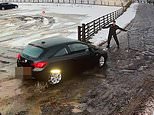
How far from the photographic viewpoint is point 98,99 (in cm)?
1105

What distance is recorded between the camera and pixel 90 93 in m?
11.6

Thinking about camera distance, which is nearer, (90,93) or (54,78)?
(90,93)

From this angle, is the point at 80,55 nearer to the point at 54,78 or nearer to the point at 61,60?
the point at 61,60

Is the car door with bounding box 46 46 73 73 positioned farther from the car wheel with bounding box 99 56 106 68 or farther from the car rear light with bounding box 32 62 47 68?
the car wheel with bounding box 99 56 106 68

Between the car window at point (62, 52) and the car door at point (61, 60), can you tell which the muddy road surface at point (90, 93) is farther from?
the car window at point (62, 52)

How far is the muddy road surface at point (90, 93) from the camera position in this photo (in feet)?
33.2

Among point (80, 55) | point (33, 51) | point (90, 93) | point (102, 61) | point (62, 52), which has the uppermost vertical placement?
point (33, 51)

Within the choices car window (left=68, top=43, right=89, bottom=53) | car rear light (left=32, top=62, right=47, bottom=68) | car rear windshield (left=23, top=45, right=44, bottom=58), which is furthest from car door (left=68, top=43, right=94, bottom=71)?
car rear light (left=32, top=62, right=47, bottom=68)

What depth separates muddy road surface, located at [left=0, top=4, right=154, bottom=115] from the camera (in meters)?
10.1

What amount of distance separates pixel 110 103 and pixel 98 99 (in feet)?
1.66

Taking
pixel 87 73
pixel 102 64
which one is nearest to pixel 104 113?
pixel 87 73

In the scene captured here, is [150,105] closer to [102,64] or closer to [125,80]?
[125,80]

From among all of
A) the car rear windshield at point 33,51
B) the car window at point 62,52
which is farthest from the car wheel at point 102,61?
the car rear windshield at point 33,51

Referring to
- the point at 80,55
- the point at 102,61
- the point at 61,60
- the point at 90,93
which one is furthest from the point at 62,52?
the point at 102,61
